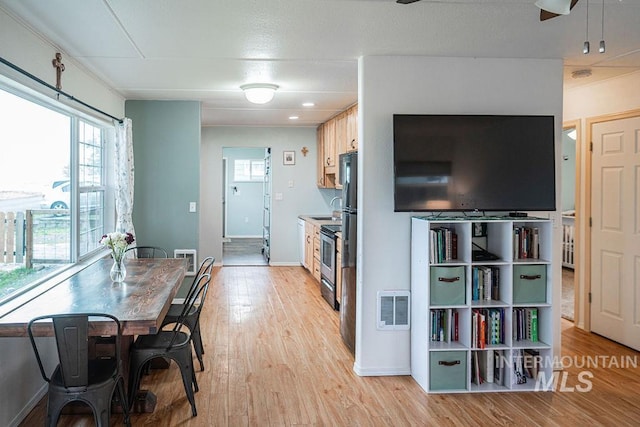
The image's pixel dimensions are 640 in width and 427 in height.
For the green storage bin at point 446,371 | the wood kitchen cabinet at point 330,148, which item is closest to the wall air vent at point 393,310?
the green storage bin at point 446,371

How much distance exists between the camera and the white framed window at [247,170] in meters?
12.2

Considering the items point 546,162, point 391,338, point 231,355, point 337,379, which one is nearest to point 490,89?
point 546,162

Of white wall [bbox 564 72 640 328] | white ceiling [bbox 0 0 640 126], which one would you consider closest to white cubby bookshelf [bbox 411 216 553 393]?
white ceiling [bbox 0 0 640 126]

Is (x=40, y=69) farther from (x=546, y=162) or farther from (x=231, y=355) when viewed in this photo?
(x=546, y=162)

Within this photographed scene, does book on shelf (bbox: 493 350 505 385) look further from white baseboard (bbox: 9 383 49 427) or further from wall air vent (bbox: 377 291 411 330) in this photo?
white baseboard (bbox: 9 383 49 427)

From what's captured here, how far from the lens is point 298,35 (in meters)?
3.19

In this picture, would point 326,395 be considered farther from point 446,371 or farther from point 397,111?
point 397,111

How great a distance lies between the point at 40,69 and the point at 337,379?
9.36 ft

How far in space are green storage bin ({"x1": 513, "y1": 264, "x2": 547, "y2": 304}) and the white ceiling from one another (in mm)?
1513

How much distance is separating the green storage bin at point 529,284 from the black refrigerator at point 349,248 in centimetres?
122

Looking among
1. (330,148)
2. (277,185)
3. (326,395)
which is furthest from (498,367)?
(277,185)

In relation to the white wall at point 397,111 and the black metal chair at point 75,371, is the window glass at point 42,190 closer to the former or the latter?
the black metal chair at point 75,371

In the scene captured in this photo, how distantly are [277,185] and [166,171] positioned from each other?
2.90 metres

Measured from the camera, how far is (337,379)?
3646mm
